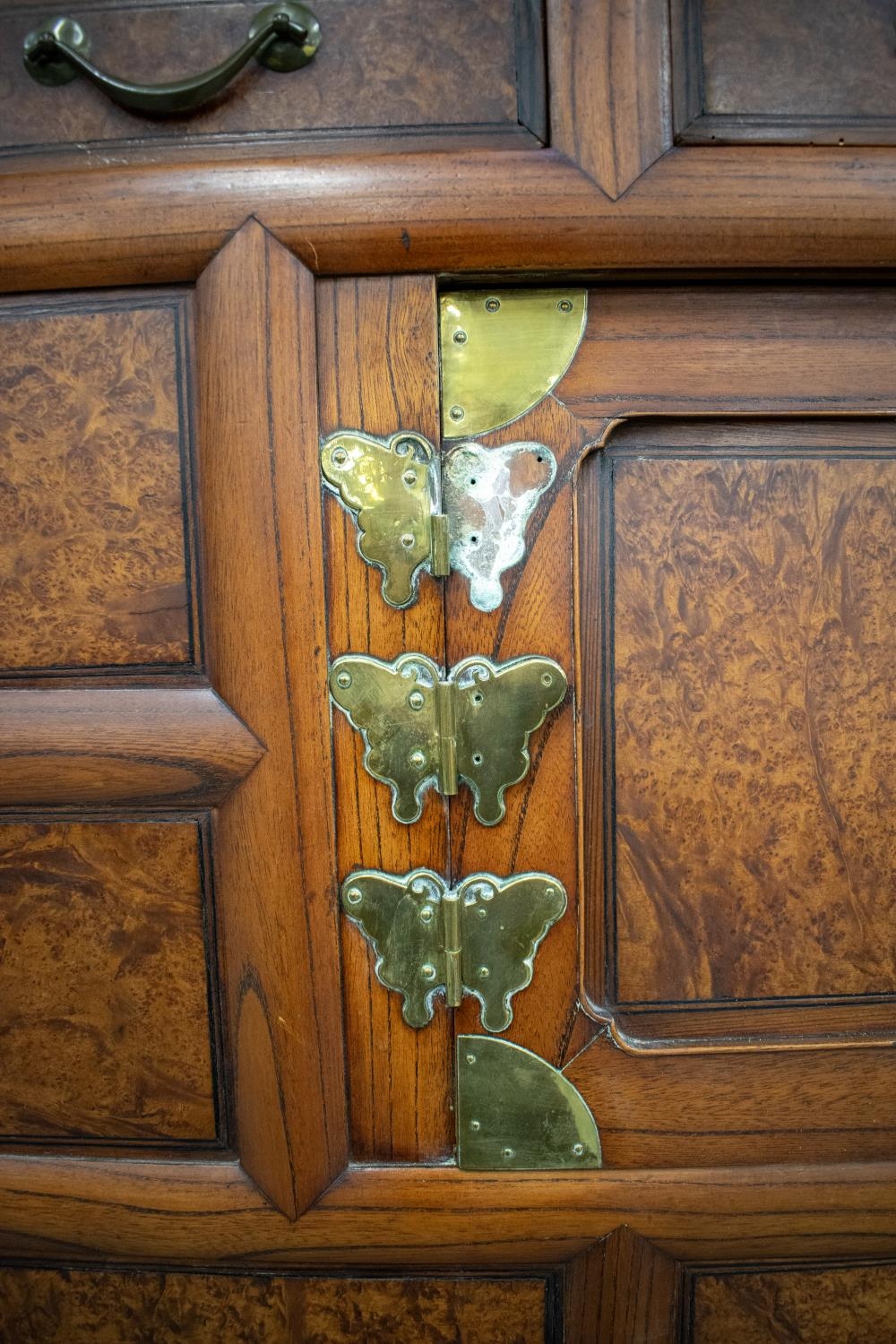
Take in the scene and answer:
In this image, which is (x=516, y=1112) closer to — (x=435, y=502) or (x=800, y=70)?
(x=435, y=502)

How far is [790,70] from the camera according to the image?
57cm

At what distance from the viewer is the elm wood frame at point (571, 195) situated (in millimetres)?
570

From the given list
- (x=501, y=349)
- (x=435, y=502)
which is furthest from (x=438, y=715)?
(x=501, y=349)

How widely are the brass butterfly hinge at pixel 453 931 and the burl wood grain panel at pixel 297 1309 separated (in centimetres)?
19

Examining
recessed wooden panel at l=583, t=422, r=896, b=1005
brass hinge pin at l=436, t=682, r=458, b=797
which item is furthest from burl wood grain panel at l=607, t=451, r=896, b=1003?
brass hinge pin at l=436, t=682, r=458, b=797

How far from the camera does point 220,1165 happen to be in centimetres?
64

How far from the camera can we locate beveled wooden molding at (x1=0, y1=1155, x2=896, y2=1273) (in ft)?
2.08

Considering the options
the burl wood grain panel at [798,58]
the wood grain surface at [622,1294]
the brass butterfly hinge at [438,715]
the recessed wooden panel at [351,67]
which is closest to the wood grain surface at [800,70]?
the burl wood grain panel at [798,58]

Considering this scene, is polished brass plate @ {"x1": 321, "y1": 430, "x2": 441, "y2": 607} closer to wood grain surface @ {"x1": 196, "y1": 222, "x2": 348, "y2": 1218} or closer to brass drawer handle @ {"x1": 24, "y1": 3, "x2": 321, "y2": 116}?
wood grain surface @ {"x1": 196, "y1": 222, "x2": 348, "y2": 1218}

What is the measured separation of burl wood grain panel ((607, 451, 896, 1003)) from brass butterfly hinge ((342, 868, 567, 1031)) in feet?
0.22

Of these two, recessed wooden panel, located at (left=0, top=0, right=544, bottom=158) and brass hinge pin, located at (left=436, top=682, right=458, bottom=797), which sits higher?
recessed wooden panel, located at (left=0, top=0, right=544, bottom=158)

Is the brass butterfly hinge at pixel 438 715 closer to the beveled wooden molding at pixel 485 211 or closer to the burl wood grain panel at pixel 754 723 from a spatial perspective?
the burl wood grain panel at pixel 754 723

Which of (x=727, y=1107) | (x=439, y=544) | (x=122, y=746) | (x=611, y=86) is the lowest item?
(x=727, y=1107)

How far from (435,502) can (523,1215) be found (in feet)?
1.58
